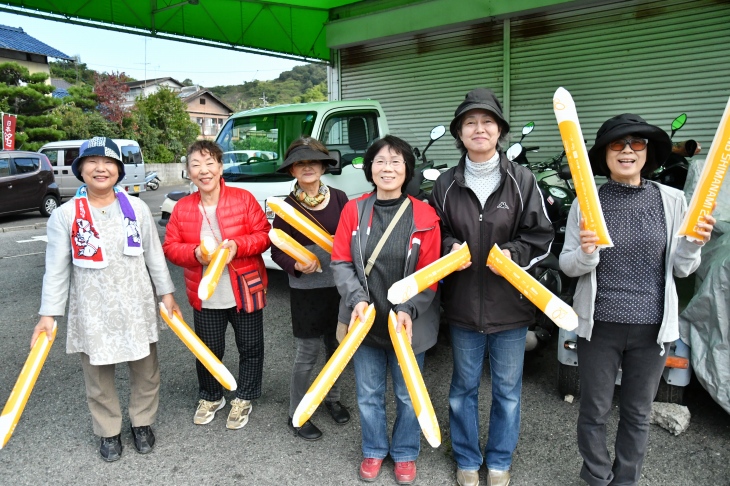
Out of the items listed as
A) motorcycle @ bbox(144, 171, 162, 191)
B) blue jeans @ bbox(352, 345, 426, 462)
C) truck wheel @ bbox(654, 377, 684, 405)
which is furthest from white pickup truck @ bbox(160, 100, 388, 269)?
motorcycle @ bbox(144, 171, 162, 191)

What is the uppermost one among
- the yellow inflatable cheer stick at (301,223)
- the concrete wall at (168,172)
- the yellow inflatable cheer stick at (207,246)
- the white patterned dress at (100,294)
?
the concrete wall at (168,172)

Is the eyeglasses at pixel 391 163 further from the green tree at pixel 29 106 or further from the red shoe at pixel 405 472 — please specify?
the green tree at pixel 29 106

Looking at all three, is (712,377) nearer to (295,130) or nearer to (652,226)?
(652,226)

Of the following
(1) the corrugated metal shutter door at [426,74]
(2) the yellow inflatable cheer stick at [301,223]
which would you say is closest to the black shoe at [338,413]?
(2) the yellow inflatable cheer stick at [301,223]

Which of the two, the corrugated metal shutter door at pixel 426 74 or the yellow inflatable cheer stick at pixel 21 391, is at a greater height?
the corrugated metal shutter door at pixel 426 74

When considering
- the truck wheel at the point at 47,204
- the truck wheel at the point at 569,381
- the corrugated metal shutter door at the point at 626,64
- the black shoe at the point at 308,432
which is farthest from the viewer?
the truck wheel at the point at 47,204

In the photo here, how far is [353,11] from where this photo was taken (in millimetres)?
9281

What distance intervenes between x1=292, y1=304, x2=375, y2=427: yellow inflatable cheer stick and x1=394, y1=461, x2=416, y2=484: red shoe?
0.68 metres

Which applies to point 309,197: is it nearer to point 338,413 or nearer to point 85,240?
point 85,240

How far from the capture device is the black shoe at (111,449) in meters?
2.86

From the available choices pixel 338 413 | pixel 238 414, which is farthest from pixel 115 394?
pixel 338 413

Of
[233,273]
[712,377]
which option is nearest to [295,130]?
[233,273]

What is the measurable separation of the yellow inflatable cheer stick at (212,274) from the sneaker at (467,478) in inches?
61.9

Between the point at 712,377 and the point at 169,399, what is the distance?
3391mm
